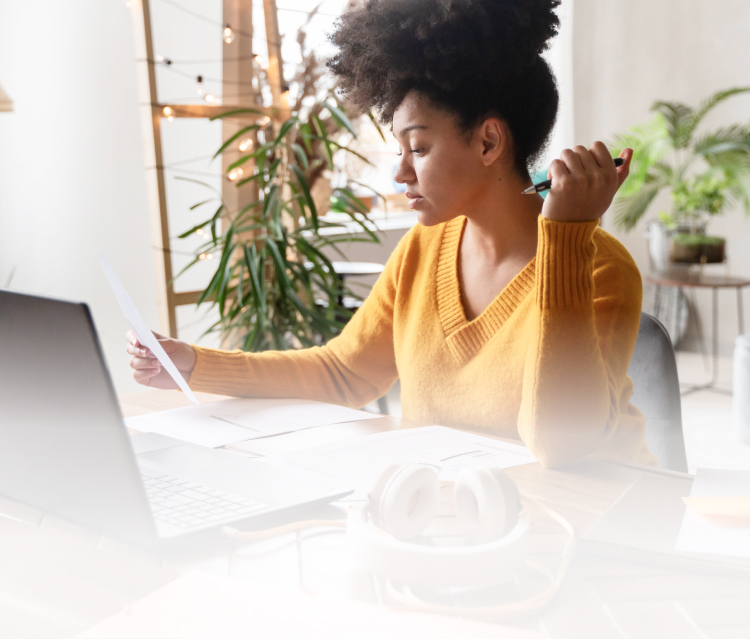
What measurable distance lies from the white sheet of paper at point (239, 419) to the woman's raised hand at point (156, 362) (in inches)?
2.2

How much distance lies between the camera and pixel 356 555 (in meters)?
0.60

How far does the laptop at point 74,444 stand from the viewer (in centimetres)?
55

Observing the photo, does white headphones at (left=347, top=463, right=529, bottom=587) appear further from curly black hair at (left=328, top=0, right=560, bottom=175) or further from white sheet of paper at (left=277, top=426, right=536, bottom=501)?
curly black hair at (left=328, top=0, right=560, bottom=175)

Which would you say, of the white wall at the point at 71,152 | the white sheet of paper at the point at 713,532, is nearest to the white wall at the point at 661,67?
the white wall at the point at 71,152

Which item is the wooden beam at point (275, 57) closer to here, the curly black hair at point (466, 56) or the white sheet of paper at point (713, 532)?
the curly black hair at point (466, 56)

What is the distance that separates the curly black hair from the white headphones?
0.63 meters

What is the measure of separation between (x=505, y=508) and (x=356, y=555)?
0.12 metres

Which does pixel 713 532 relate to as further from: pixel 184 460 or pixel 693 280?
pixel 693 280

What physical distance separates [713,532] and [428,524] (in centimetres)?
24

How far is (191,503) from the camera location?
2.37 feet

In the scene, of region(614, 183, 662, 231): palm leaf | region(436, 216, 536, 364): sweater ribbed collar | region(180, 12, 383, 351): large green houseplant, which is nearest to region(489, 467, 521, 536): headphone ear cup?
region(436, 216, 536, 364): sweater ribbed collar

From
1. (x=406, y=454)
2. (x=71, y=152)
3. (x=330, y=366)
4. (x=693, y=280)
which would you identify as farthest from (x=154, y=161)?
(x=693, y=280)

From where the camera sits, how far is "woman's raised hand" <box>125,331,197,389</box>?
3.67ft

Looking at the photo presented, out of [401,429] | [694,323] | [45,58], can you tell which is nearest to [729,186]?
[694,323]
